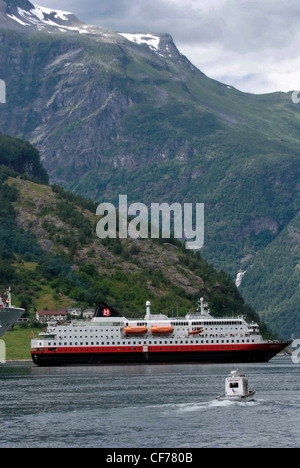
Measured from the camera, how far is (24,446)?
94.8 meters

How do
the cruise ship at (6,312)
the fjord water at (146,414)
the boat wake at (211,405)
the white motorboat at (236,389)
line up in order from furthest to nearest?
1. the cruise ship at (6,312)
2. the white motorboat at (236,389)
3. the boat wake at (211,405)
4. the fjord water at (146,414)

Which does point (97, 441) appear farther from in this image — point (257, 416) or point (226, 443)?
point (257, 416)

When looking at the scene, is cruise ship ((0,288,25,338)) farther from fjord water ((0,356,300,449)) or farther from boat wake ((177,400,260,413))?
boat wake ((177,400,260,413))

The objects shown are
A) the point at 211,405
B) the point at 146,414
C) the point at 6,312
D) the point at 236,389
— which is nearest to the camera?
the point at 146,414

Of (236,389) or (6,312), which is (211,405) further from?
(6,312)

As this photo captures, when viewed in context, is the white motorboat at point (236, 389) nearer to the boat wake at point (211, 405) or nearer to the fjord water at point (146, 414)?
the boat wake at point (211, 405)

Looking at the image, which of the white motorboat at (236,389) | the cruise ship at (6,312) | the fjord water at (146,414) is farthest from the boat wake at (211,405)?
the cruise ship at (6,312)

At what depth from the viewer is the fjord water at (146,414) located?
96881 millimetres

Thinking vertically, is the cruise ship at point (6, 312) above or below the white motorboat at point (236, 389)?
above

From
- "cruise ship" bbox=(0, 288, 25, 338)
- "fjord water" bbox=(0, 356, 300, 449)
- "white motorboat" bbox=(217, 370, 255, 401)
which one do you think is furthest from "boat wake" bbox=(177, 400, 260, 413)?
"cruise ship" bbox=(0, 288, 25, 338)

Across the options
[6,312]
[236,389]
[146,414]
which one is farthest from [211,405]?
[6,312]

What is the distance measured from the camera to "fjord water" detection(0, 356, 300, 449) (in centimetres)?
9688

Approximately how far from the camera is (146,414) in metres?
115
